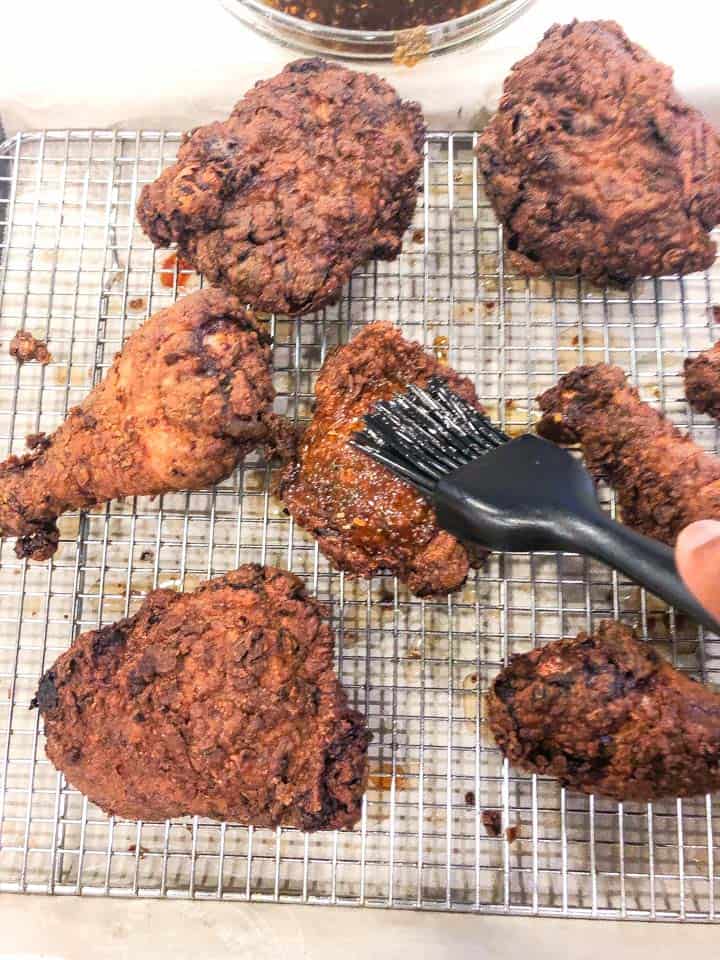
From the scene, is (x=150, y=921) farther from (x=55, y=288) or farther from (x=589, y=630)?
(x=55, y=288)

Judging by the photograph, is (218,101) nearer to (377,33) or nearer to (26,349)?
(377,33)

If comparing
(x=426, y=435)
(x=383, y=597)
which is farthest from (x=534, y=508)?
(x=383, y=597)

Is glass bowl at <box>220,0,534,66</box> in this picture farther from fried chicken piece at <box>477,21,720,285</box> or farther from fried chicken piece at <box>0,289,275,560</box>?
fried chicken piece at <box>0,289,275,560</box>

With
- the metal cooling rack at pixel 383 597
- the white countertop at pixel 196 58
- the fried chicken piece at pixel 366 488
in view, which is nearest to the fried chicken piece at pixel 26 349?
the metal cooling rack at pixel 383 597

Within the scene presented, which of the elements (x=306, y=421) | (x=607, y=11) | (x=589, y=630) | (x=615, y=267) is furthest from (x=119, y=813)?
(x=607, y=11)

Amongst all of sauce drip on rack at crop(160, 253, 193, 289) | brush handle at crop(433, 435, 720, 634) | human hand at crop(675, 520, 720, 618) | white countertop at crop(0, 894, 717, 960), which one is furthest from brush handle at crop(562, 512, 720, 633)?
sauce drip on rack at crop(160, 253, 193, 289)
